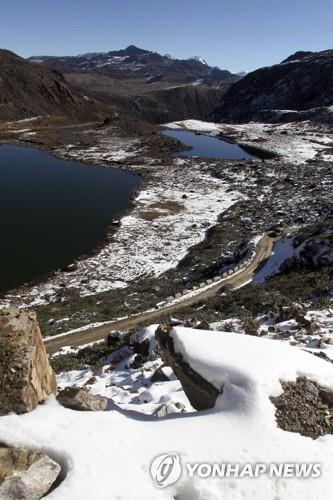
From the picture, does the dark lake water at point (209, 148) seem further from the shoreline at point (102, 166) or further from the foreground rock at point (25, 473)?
the foreground rock at point (25, 473)

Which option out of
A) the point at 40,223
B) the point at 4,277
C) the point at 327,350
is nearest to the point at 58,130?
the point at 40,223

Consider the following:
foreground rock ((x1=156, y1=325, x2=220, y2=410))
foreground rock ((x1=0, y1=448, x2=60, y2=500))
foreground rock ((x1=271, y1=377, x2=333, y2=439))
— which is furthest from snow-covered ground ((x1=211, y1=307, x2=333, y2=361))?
foreground rock ((x1=0, y1=448, x2=60, y2=500))

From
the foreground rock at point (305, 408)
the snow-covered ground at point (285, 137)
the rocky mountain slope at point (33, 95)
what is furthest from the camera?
the rocky mountain slope at point (33, 95)

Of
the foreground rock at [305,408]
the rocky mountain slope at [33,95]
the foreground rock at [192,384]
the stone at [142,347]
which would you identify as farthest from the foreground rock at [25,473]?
the rocky mountain slope at [33,95]

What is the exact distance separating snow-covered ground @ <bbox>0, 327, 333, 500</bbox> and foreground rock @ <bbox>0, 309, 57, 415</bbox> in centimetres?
30

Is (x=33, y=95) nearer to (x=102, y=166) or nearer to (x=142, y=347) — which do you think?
(x=102, y=166)

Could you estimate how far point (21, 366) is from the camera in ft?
28.2

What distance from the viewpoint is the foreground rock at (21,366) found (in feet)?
27.1

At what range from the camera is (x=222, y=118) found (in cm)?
18462

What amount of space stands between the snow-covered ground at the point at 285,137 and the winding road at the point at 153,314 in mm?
58198

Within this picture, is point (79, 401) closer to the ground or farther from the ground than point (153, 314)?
farther from the ground

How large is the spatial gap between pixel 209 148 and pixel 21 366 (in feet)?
339

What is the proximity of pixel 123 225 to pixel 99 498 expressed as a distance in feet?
144

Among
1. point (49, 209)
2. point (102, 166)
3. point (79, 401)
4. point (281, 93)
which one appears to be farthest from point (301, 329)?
point (281, 93)
